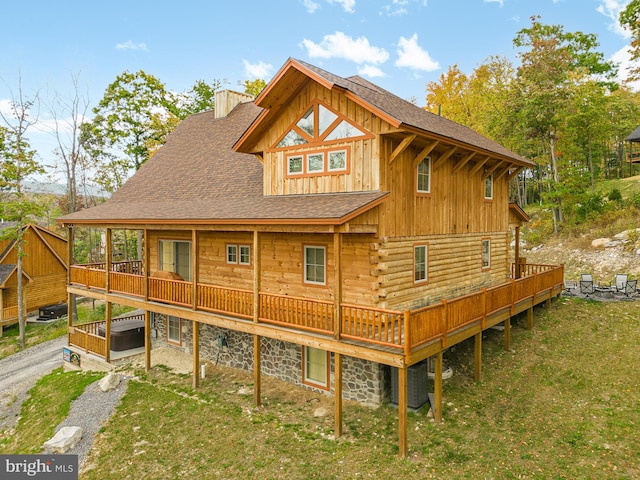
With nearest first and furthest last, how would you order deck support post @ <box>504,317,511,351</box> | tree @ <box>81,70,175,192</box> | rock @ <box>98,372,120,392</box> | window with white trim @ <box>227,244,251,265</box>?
deck support post @ <box>504,317,511,351</box> → rock @ <box>98,372,120,392</box> → window with white trim @ <box>227,244,251,265</box> → tree @ <box>81,70,175,192</box>

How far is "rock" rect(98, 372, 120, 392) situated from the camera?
14.4m

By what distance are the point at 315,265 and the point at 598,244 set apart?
70.9ft

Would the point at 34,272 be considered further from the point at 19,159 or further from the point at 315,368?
the point at 315,368

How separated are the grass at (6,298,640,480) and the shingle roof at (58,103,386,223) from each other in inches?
212

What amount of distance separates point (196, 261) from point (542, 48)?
31466 mm

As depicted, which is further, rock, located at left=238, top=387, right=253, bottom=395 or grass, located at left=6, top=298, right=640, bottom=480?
rock, located at left=238, top=387, right=253, bottom=395

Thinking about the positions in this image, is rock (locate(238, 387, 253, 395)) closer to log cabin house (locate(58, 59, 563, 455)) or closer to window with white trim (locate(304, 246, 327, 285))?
log cabin house (locate(58, 59, 563, 455))

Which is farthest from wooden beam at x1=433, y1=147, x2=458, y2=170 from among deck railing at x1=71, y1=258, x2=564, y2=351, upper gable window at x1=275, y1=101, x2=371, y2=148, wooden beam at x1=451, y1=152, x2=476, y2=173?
deck railing at x1=71, y1=258, x2=564, y2=351

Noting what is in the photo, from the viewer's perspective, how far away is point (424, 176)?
42.0ft

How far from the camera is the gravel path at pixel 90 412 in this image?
11469 mm

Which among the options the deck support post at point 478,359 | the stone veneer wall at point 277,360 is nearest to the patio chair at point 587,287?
the deck support post at point 478,359

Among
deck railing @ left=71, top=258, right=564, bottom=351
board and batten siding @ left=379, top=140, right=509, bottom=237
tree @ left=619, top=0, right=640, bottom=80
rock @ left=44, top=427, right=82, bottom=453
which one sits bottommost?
rock @ left=44, top=427, right=82, bottom=453

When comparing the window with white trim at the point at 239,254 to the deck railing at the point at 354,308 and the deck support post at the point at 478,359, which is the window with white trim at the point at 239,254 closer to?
the deck railing at the point at 354,308

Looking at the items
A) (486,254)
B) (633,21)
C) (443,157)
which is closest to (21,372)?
(443,157)
